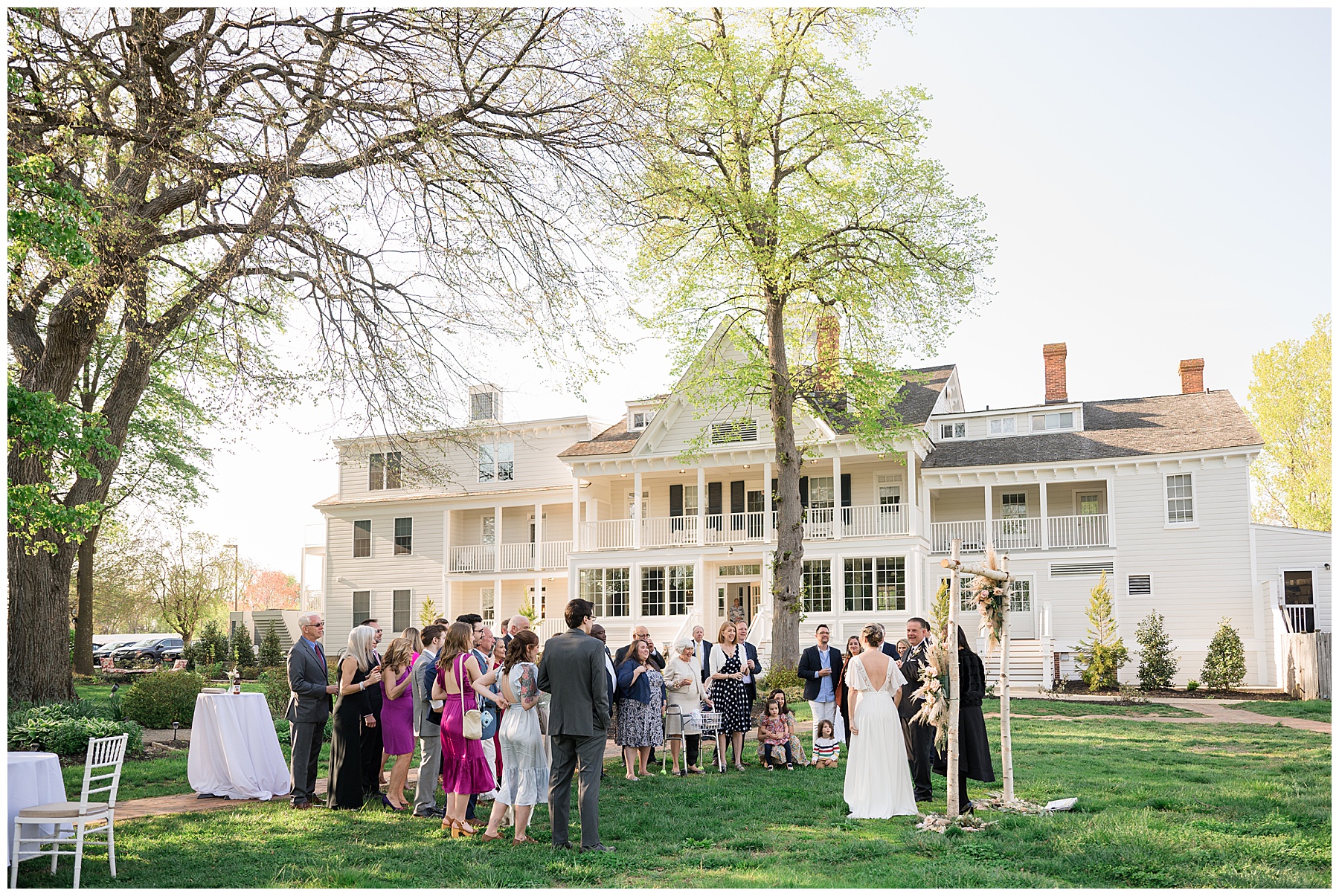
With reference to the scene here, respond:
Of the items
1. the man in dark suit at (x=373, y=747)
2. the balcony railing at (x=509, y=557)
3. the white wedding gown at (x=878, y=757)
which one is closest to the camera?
the white wedding gown at (x=878, y=757)

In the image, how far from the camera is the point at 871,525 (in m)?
28.4

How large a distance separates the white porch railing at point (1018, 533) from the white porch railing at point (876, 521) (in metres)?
2.47

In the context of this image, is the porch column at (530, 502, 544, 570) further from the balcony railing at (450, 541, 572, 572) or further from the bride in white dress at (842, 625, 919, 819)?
the bride in white dress at (842, 625, 919, 819)

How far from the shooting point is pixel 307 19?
10.8 meters

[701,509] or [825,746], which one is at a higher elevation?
[701,509]

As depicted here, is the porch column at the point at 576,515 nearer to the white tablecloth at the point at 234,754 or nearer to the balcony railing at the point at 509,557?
the balcony railing at the point at 509,557

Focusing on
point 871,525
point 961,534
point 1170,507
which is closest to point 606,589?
point 871,525

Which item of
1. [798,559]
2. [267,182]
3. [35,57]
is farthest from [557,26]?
[798,559]

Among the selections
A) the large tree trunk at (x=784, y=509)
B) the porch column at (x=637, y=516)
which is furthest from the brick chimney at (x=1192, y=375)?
the large tree trunk at (x=784, y=509)

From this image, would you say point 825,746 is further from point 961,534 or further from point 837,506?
point 961,534

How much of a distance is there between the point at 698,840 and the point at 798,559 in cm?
1280

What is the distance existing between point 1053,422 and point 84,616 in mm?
28533

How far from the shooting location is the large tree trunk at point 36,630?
45.0 feet

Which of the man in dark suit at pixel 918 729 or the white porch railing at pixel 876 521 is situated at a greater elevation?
the white porch railing at pixel 876 521
